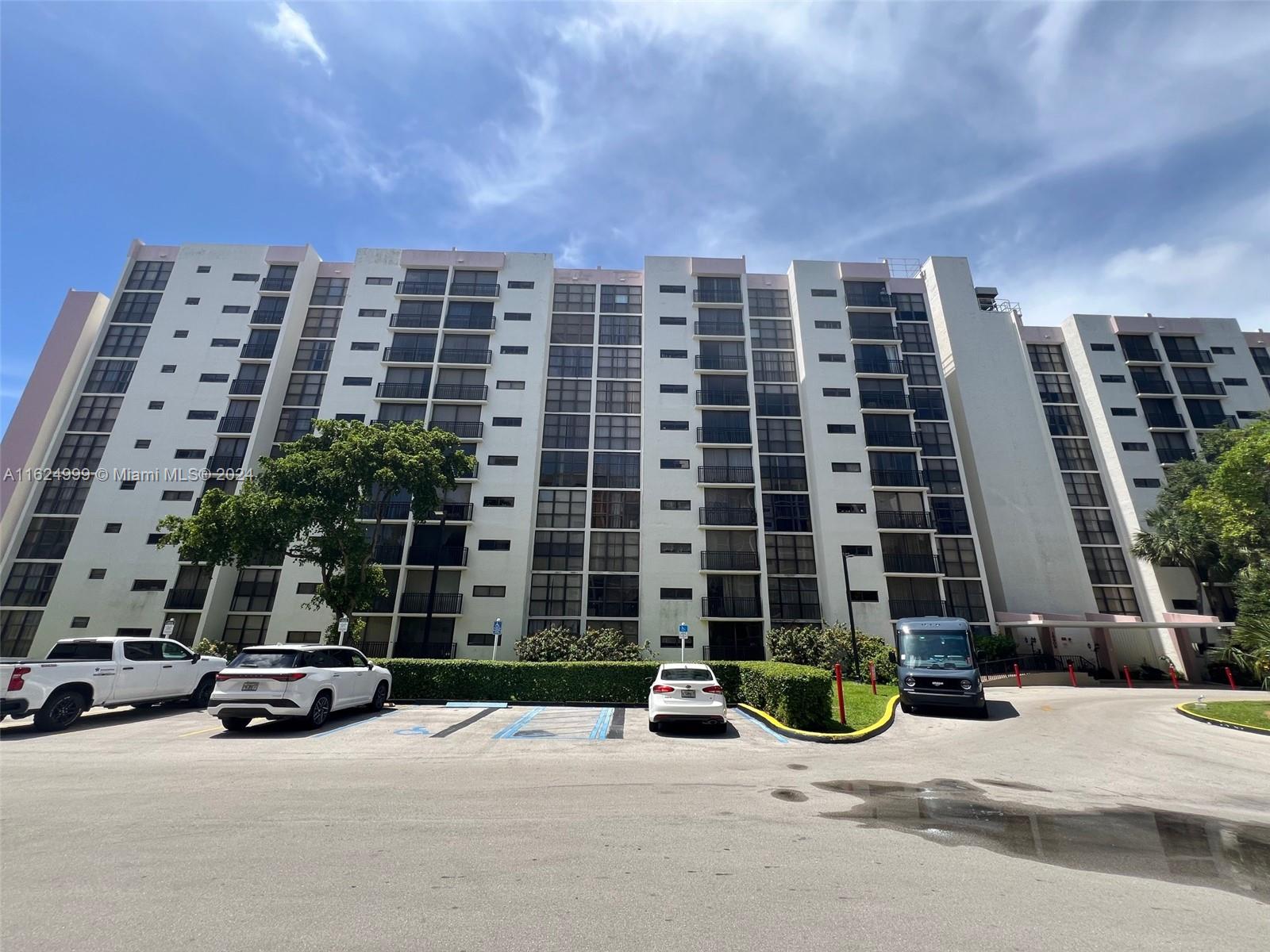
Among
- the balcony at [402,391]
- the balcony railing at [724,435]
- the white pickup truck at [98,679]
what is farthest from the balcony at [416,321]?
the white pickup truck at [98,679]

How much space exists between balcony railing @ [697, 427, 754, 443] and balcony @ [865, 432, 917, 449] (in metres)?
7.69

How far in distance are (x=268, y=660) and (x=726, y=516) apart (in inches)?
997

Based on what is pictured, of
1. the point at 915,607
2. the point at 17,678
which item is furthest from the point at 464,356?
the point at 915,607

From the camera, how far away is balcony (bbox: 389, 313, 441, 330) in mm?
37219

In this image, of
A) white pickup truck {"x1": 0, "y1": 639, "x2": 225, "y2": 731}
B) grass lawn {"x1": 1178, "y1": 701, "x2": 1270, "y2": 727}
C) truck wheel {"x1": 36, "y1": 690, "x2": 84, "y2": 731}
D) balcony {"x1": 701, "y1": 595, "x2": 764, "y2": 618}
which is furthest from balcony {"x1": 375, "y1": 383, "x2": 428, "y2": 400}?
grass lawn {"x1": 1178, "y1": 701, "x2": 1270, "y2": 727}

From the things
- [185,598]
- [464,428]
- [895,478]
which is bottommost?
[185,598]

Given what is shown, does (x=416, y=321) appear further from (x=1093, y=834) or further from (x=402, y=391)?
(x=1093, y=834)

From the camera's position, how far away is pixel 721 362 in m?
37.2

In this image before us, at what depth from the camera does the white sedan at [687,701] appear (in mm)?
11977

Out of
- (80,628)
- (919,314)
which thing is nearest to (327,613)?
(80,628)

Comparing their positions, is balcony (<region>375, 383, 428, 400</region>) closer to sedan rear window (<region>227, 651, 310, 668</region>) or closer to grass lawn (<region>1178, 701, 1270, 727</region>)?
sedan rear window (<region>227, 651, 310, 668</region>)

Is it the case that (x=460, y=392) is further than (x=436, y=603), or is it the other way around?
(x=460, y=392)

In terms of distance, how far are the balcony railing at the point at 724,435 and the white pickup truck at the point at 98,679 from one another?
2690 cm

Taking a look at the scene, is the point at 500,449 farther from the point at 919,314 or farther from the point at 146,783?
the point at 919,314
